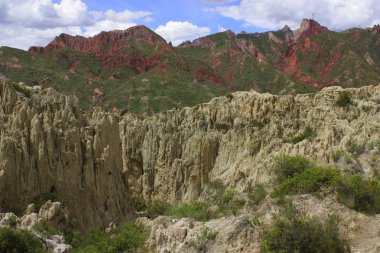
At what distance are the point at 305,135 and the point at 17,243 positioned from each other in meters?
23.3

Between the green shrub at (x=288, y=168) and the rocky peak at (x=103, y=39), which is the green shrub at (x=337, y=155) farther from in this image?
the rocky peak at (x=103, y=39)

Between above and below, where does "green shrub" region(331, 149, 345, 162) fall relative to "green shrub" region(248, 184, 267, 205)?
above

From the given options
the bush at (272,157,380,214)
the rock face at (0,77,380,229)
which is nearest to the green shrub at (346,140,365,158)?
the rock face at (0,77,380,229)

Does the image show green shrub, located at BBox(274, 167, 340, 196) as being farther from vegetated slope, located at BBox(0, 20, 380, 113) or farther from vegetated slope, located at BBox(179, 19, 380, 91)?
vegetated slope, located at BBox(179, 19, 380, 91)

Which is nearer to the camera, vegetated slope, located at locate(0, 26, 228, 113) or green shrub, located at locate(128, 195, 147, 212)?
green shrub, located at locate(128, 195, 147, 212)

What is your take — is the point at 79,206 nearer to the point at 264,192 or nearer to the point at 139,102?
the point at 264,192

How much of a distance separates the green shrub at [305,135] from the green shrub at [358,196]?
1640cm

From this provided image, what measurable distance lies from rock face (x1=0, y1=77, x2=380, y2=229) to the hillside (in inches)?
3.1

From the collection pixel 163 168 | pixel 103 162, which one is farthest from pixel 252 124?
pixel 103 162

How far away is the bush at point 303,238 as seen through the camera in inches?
513

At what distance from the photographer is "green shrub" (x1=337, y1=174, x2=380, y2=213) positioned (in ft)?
50.9

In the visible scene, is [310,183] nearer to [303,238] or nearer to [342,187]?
[342,187]

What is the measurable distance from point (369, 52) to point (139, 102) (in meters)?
71.0

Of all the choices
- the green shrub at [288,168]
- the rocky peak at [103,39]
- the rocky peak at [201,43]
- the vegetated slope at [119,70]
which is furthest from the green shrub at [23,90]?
the rocky peak at [201,43]
